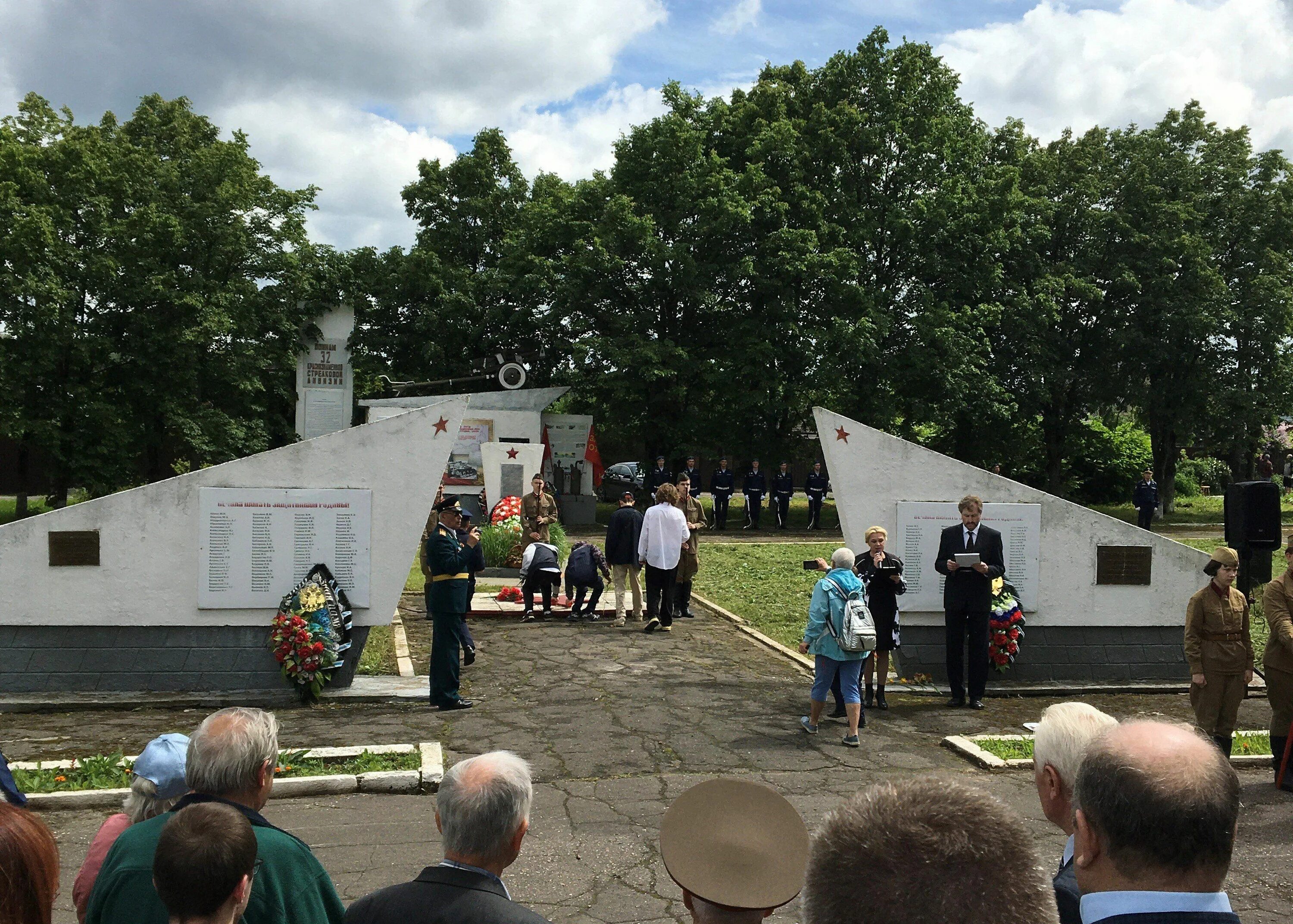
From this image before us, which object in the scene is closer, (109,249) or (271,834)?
(271,834)

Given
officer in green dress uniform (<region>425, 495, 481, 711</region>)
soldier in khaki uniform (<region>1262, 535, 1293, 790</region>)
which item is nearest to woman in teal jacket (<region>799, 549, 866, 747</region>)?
soldier in khaki uniform (<region>1262, 535, 1293, 790</region>)

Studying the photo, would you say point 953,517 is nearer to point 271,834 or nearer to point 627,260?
point 271,834

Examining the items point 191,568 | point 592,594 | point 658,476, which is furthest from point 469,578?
point 658,476

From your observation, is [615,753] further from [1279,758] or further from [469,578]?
[1279,758]

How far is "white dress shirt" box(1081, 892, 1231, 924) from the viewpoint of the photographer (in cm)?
198

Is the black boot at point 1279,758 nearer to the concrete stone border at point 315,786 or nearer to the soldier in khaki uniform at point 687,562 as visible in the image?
the concrete stone border at point 315,786

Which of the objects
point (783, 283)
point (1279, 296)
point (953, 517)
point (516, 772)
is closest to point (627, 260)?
point (783, 283)

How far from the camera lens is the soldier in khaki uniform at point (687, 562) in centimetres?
1488

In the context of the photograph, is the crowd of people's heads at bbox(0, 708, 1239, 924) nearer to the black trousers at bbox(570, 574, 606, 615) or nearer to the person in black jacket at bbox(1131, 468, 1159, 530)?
the black trousers at bbox(570, 574, 606, 615)

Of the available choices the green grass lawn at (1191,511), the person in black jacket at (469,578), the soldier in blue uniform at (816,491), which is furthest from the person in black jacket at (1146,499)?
the person in black jacket at (469,578)

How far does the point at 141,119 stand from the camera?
35.2m

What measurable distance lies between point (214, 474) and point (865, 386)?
23.3 metres

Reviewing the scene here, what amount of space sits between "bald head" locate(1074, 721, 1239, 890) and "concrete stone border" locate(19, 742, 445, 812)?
5571 mm

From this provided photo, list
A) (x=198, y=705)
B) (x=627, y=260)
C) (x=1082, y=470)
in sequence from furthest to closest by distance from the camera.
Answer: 1. (x=1082, y=470)
2. (x=627, y=260)
3. (x=198, y=705)
